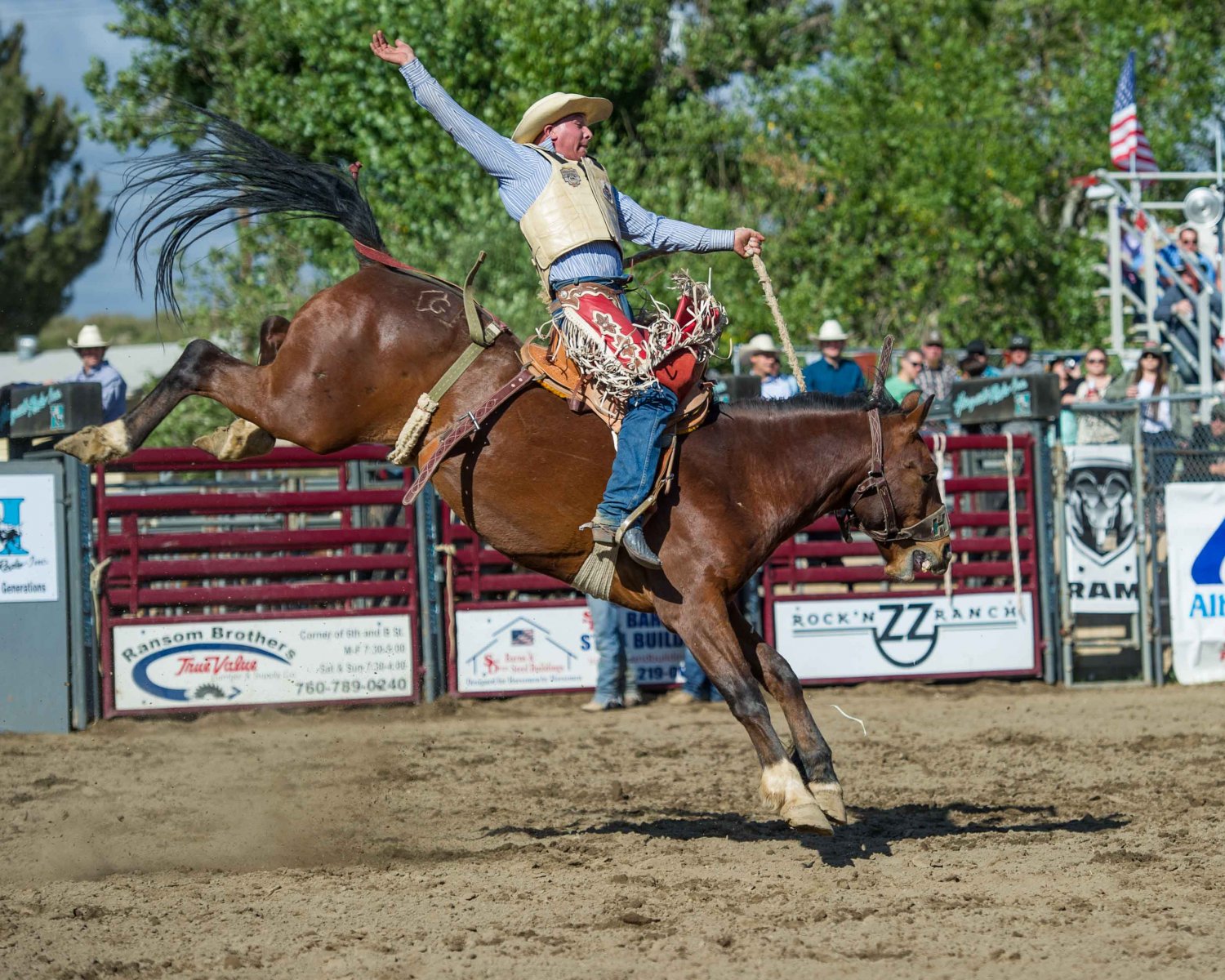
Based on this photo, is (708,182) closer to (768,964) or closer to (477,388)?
(477,388)

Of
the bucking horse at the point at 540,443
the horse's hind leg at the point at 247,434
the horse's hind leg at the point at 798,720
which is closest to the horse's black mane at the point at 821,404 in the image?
the bucking horse at the point at 540,443

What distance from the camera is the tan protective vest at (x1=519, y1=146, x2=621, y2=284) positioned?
5.61m

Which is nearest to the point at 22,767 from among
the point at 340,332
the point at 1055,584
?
the point at 340,332

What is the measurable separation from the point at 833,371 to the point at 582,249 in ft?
18.7

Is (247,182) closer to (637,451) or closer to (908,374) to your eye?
(637,451)

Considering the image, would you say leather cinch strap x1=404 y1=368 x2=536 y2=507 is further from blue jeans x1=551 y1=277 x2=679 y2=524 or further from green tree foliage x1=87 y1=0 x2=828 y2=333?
green tree foliage x1=87 y1=0 x2=828 y2=333

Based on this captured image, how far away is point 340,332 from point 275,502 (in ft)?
14.0

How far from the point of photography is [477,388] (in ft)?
18.7

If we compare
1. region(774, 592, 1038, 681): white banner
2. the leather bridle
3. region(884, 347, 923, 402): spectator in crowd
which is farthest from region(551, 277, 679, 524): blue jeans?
region(884, 347, 923, 402): spectator in crowd

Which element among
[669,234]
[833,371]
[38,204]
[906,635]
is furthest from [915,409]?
[38,204]

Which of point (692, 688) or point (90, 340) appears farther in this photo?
point (90, 340)

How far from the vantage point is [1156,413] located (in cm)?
1195

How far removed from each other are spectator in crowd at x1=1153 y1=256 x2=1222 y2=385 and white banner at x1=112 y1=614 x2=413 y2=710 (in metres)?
8.95

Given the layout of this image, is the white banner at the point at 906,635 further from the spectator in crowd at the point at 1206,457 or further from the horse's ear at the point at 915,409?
the horse's ear at the point at 915,409
